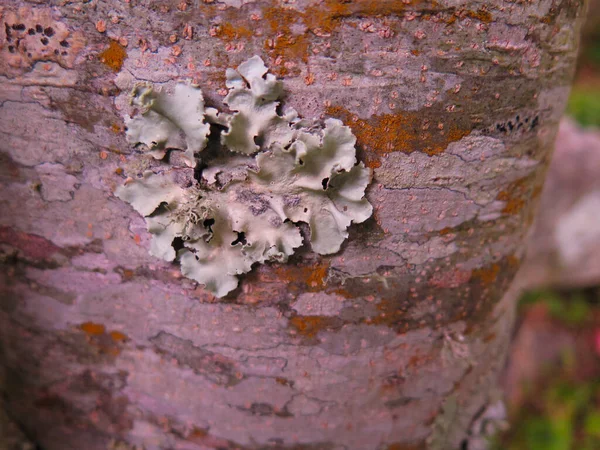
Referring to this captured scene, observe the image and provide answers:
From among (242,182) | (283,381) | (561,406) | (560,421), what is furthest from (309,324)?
(561,406)

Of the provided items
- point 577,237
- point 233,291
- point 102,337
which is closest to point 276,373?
point 233,291

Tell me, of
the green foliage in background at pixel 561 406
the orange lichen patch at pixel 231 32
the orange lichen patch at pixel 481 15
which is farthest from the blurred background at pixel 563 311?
the orange lichen patch at pixel 231 32

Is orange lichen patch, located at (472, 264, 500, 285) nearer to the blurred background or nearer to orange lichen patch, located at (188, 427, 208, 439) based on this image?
orange lichen patch, located at (188, 427, 208, 439)

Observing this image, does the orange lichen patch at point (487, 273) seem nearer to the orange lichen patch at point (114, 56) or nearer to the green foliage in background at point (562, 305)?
the orange lichen patch at point (114, 56)

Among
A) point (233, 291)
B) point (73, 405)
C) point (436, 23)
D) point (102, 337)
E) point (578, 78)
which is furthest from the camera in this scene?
point (578, 78)

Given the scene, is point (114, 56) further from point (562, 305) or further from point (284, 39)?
point (562, 305)

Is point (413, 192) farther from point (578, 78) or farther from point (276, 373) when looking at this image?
point (578, 78)
